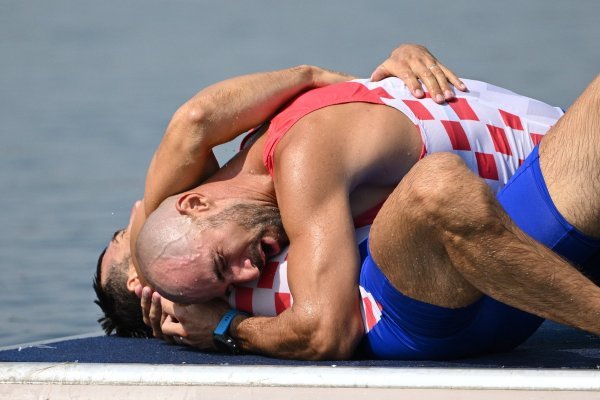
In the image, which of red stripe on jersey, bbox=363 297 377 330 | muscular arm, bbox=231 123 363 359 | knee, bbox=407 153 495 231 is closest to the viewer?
knee, bbox=407 153 495 231

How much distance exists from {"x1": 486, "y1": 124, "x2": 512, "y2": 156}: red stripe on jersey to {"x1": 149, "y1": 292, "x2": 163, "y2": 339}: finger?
118 centimetres

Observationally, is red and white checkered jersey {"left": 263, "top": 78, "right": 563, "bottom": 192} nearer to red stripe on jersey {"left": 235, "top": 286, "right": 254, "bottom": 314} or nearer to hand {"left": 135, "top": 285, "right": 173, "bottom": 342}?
red stripe on jersey {"left": 235, "top": 286, "right": 254, "bottom": 314}

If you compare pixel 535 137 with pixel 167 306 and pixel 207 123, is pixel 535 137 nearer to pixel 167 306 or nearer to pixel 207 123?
pixel 207 123

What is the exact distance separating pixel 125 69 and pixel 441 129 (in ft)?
31.4

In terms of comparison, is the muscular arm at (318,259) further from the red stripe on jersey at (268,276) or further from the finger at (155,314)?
the finger at (155,314)

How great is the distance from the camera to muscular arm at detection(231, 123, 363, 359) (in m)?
3.13

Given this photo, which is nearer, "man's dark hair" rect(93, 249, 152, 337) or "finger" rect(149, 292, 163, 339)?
"finger" rect(149, 292, 163, 339)

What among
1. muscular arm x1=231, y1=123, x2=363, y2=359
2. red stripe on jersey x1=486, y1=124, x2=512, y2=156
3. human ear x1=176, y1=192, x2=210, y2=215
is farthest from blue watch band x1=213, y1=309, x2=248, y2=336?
red stripe on jersey x1=486, y1=124, x2=512, y2=156

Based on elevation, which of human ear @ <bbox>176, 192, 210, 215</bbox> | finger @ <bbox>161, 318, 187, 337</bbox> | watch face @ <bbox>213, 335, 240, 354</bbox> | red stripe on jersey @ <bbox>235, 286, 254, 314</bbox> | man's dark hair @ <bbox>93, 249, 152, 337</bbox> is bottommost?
man's dark hair @ <bbox>93, 249, 152, 337</bbox>

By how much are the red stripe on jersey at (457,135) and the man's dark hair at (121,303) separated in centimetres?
129

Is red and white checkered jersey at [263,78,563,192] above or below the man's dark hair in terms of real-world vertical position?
above

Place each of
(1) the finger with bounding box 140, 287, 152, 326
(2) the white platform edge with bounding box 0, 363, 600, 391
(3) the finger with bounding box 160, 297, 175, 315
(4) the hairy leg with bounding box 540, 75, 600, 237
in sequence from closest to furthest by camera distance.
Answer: (2) the white platform edge with bounding box 0, 363, 600, 391 < (4) the hairy leg with bounding box 540, 75, 600, 237 < (3) the finger with bounding box 160, 297, 175, 315 < (1) the finger with bounding box 140, 287, 152, 326

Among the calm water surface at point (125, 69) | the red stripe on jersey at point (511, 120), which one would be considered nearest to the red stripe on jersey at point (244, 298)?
the red stripe on jersey at point (511, 120)

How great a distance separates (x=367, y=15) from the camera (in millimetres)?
14102
